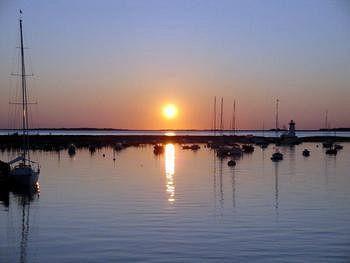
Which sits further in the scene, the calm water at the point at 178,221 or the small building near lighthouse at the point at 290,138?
the small building near lighthouse at the point at 290,138

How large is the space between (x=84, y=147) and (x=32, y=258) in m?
102

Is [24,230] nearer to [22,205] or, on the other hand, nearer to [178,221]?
[178,221]

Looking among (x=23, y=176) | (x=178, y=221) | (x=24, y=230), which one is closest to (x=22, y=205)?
(x=23, y=176)

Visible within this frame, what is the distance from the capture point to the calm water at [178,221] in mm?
21562

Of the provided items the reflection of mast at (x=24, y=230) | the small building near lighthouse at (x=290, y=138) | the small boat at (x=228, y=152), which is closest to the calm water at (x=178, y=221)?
the reflection of mast at (x=24, y=230)

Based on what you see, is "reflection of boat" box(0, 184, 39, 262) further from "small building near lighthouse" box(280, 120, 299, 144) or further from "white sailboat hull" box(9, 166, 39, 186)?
"small building near lighthouse" box(280, 120, 299, 144)

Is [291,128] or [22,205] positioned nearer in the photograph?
[22,205]

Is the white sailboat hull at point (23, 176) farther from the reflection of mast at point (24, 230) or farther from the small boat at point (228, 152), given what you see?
the small boat at point (228, 152)

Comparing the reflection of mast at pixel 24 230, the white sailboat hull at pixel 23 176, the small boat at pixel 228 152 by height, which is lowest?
the reflection of mast at pixel 24 230

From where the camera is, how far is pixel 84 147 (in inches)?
4825

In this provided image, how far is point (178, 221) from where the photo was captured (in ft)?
93.4

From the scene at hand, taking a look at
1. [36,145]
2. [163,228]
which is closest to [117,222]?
[163,228]

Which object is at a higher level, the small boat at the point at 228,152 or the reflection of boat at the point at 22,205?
the small boat at the point at 228,152

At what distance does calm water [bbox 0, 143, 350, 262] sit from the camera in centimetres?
2156
